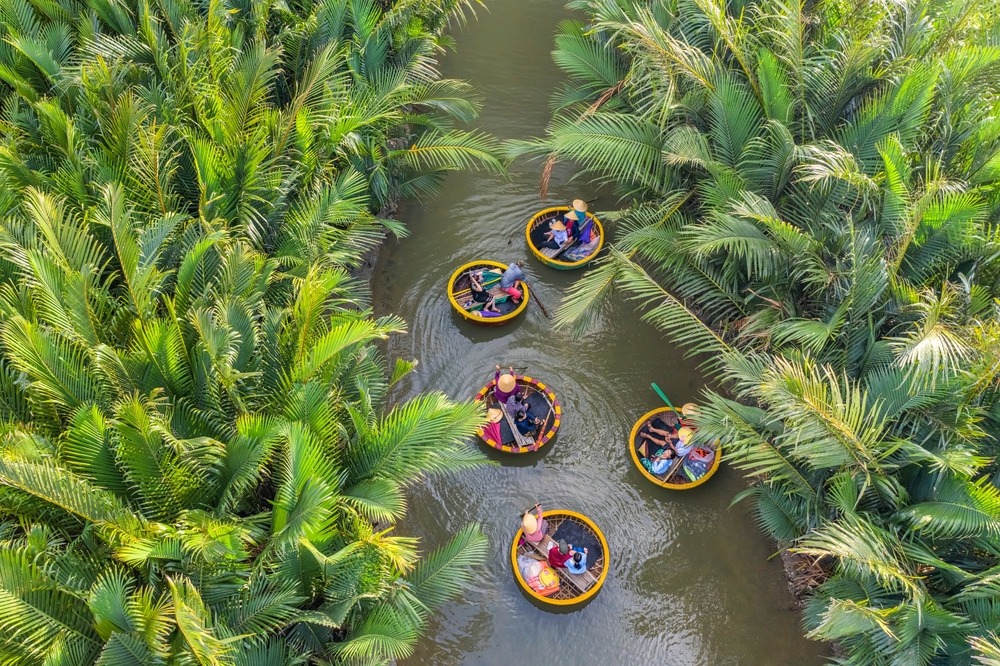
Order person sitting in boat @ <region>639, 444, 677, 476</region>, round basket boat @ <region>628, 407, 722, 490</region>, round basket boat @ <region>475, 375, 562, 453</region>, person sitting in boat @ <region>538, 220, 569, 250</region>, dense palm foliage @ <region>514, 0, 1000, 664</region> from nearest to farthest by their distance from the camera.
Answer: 1. dense palm foliage @ <region>514, 0, 1000, 664</region>
2. round basket boat @ <region>628, 407, 722, 490</region>
3. person sitting in boat @ <region>639, 444, 677, 476</region>
4. round basket boat @ <region>475, 375, 562, 453</region>
5. person sitting in boat @ <region>538, 220, 569, 250</region>

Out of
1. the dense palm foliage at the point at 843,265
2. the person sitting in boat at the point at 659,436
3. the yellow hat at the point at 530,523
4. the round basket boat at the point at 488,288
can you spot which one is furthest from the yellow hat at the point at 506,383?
the person sitting in boat at the point at 659,436

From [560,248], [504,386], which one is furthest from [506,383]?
[560,248]

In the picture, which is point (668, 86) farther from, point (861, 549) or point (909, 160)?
point (861, 549)

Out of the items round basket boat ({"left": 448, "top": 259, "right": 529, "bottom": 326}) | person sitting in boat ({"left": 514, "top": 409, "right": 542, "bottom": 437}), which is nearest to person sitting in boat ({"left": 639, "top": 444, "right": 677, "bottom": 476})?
person sitting in boat ({"left": 514, "top": 409, "right": 542, "bottom": 437})

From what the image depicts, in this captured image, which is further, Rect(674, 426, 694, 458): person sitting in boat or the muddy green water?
Rect(674, 426, 694, 458): person sitting in boat

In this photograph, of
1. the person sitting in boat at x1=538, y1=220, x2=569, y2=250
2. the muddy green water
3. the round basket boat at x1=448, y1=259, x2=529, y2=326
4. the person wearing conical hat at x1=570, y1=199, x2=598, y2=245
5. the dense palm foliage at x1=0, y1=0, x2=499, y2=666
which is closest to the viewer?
the dense palm foliage at x1=0, y1=0, x2=499, y2=666

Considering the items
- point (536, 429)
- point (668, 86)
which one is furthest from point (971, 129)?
point (536, 429)

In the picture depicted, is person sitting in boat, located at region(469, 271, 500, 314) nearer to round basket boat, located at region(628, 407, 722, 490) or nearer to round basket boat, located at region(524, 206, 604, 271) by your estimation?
round basket boat, located at region(524, 206, 604, 271)
